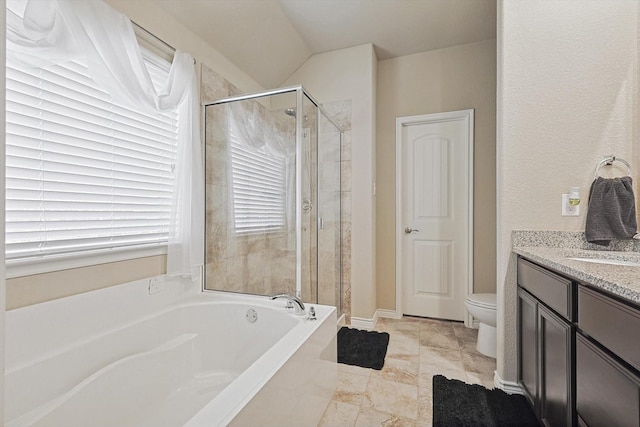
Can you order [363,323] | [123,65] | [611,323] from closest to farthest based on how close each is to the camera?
[611,323] < [123,65] < [363,323]

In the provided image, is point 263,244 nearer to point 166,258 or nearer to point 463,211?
point 166,258

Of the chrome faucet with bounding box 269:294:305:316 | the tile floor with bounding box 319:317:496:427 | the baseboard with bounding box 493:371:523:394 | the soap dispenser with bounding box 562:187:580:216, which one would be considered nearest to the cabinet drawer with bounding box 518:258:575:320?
the soap dispenser with bounding box 562:187:580:216

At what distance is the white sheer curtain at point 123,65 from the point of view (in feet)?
4.03

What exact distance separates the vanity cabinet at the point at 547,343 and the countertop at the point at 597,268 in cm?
6

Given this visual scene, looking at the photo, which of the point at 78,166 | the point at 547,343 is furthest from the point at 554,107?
the point at 78,166

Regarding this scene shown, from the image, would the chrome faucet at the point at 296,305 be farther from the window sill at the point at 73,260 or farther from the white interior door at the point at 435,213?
the white interior door at the point at 435,213

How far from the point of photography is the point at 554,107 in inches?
70.2

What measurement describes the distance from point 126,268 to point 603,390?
206 centimetres

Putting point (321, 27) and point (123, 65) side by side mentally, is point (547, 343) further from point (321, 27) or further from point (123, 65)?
point (321, 27)

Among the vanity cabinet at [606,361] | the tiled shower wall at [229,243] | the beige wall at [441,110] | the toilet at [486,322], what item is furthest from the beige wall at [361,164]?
the vanity cabinet at [606,361]

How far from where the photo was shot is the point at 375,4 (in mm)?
2510

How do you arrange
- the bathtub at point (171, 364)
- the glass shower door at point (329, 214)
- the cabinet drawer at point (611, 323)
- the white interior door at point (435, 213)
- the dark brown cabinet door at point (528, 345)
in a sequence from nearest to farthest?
the cabinet drawer at point (611, 323)
the bathtub at point (171, 364)
the dark brown cabinet door at point (528, 345)
the glass shower door at point (329, 214)
the white interior door at point (435, 213)

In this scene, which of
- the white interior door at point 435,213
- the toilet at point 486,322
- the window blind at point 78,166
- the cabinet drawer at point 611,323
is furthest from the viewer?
the white interior door at point 435,213

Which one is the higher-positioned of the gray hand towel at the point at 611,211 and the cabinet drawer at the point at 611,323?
the gray hand towel at the point at 611,211
